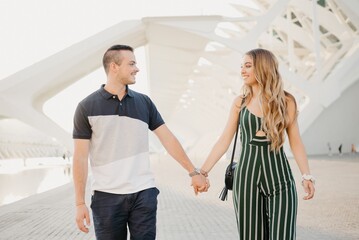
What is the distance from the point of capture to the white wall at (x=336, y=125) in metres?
28.4

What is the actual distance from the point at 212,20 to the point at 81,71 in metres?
6.54

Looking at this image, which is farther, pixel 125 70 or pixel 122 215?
pixel 125 70

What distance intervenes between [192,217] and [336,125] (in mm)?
24364

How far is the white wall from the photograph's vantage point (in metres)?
28.4

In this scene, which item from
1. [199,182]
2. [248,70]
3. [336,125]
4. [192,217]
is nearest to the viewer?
[248,70]

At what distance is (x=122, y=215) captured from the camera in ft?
8.88

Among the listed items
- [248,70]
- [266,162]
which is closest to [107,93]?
[248,70]

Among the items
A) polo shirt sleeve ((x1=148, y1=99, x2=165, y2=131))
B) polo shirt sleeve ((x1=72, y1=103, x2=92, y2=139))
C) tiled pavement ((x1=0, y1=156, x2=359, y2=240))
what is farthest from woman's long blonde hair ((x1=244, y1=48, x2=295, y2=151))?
tiled pavement ((x1=0, y1=156, x2=359, y2=240))

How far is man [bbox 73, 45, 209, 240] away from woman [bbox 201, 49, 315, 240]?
514 millimetres

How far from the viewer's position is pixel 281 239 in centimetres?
263

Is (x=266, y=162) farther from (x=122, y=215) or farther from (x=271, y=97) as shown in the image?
(x=122, y=215)

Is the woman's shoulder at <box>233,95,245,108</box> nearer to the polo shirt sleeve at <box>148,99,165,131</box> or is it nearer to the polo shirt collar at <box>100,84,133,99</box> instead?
the polo shirt sleeve at <box>148,99,165,131</box>

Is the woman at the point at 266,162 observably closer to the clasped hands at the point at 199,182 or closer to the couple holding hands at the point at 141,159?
the couple holding hands at the point at 141,159

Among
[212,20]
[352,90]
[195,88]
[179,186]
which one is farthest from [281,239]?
[195,88]
